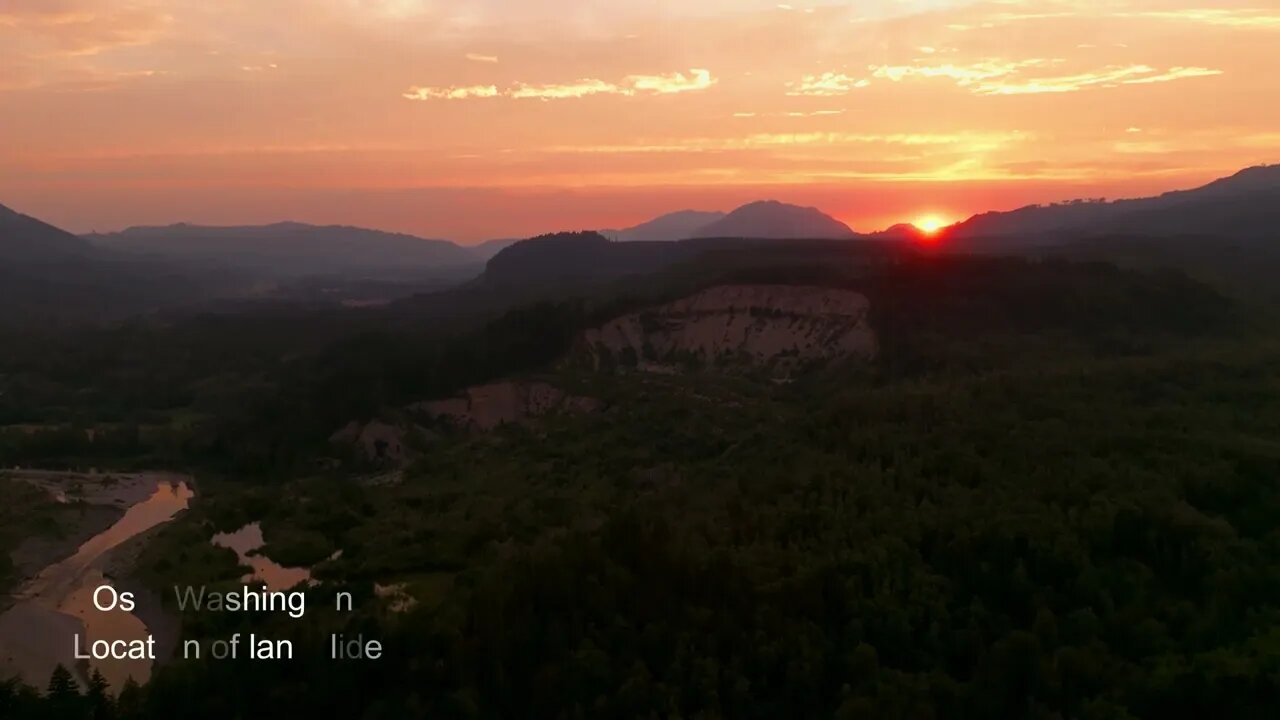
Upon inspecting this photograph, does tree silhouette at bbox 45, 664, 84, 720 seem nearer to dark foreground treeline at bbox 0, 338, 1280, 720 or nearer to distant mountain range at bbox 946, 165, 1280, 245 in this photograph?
dark foreground treeline at bbox 0, 338, 1280, 720

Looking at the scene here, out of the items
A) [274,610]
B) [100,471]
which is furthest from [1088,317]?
[100,471]

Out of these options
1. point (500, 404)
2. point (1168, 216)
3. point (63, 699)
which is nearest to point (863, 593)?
point (63, 699)

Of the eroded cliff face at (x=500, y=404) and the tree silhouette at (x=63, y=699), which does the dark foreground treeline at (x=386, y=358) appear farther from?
the tree silhouette at (x=63, y=699)

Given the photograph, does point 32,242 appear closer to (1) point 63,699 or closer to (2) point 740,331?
(2) point 740,331

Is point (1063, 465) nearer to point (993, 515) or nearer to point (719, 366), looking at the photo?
point (993, 515)

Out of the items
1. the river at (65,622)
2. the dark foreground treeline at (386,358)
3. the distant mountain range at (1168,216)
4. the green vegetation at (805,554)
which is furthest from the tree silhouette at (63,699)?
the distant mountain range at (1168,216)

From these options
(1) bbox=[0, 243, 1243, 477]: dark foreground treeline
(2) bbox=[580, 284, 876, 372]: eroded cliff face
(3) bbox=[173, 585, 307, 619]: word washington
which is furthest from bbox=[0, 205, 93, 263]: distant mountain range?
(3) bbox=[173, 585, 307, 619]: word washington
